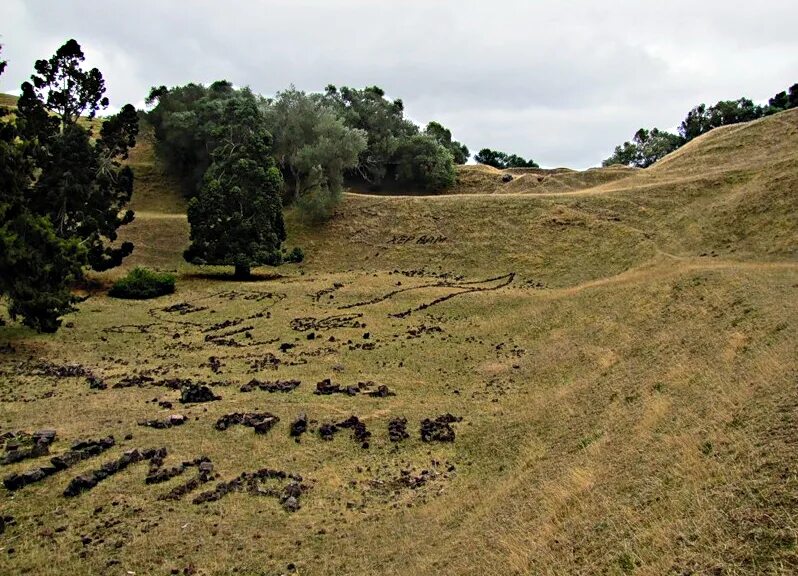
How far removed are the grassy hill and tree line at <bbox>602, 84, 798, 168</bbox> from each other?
61133 mm

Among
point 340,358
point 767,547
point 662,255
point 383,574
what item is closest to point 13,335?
point 340,358

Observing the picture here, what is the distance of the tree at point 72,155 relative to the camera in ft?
144

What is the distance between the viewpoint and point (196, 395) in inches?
872

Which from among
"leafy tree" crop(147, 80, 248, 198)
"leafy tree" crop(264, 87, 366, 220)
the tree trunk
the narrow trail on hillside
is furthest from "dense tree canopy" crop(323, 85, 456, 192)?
the narrow trail on hillside

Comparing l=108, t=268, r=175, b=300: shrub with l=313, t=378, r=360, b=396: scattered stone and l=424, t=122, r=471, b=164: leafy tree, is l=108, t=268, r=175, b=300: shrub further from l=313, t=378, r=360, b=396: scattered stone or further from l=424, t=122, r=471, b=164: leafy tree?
l=424, t=122, r=471, b=164: leafy tree

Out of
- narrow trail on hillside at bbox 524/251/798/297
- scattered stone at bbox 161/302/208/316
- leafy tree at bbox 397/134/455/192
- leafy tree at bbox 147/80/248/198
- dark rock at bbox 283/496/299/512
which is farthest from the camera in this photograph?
leafy tree at bbox 397/134/455/192

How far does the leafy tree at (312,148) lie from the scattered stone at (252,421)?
4318cm

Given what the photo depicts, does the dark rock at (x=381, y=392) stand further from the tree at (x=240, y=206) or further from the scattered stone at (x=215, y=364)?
the tree at (x=240, y=206)

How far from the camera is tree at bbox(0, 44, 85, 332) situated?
2972 centimetres

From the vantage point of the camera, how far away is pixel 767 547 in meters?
7.77

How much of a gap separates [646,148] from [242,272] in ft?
323

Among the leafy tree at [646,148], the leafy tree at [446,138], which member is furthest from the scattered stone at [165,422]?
the leafy tree at [646,148]

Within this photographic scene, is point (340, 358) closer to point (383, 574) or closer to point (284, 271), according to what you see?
point (383, 574)

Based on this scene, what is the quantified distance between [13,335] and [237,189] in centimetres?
2167
